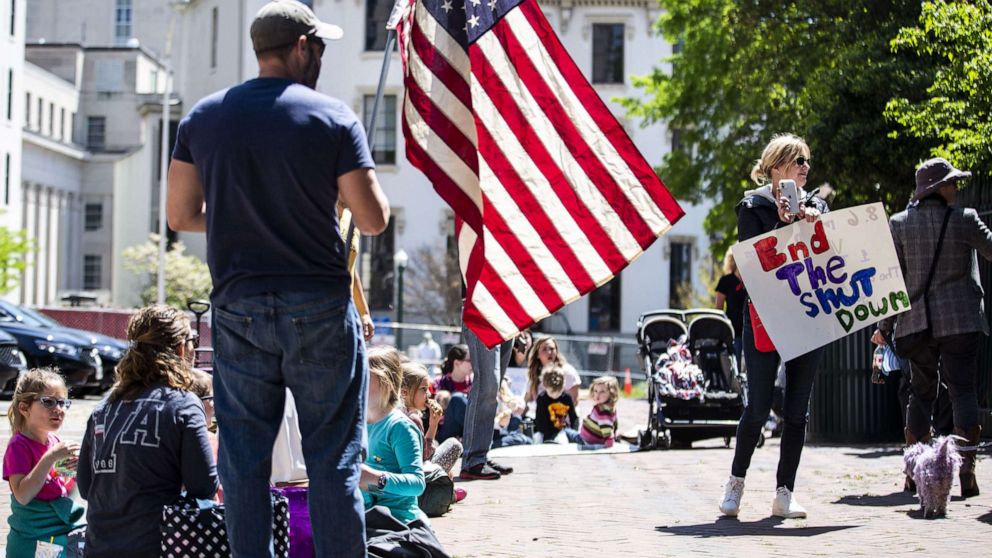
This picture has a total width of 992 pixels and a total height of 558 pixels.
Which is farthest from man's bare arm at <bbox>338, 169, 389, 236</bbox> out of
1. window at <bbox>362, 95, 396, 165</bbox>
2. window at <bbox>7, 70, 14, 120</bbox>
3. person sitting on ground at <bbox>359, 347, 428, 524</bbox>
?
window at <bbox>7, 70, 14, 120</bbox>

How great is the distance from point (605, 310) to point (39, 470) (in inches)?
1745

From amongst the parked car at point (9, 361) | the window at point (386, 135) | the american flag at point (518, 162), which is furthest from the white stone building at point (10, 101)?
the american flag at point (518, 162)

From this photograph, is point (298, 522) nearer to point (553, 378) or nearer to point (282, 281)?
point (282, 281)

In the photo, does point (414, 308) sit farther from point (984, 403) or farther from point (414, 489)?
point (414, 489)

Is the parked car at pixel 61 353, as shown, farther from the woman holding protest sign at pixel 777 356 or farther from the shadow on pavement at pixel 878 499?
the woman holding protest sign at pixel 777 356

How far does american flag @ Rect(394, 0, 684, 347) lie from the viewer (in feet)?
20.6

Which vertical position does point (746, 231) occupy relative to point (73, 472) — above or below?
above

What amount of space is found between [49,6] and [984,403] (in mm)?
77063

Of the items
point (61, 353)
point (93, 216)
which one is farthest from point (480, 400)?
point (93, 216)

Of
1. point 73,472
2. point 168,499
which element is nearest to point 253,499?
point 168,499

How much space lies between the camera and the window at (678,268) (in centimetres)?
5000

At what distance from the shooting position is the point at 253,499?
472 centimetres

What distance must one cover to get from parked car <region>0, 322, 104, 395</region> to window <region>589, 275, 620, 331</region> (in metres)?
29.3

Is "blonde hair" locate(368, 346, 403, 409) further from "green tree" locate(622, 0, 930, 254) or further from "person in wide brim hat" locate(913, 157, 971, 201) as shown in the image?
"green tree" locate(622, 0, 930, 254)
